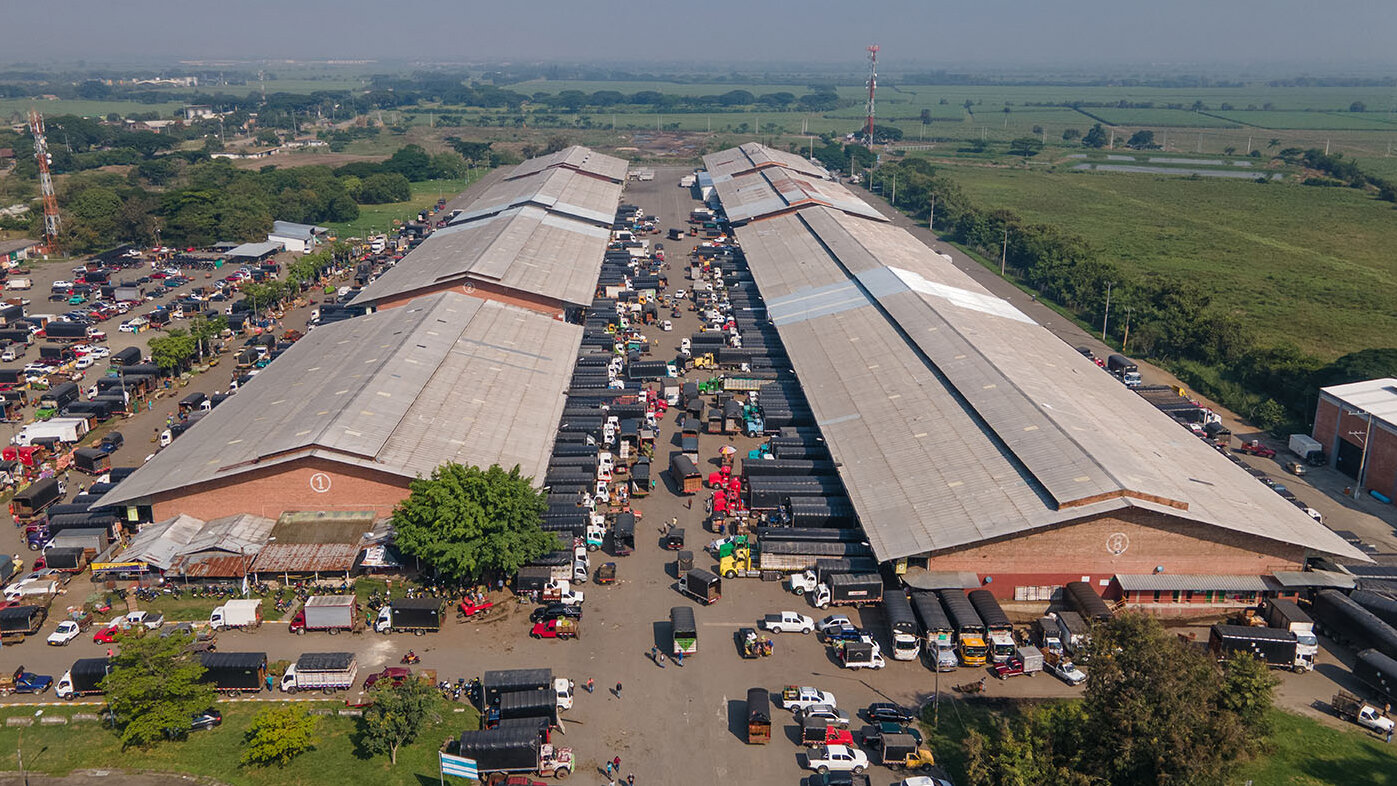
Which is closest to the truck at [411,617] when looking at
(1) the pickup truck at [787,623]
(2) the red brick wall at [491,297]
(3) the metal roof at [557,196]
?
(1) the pickup truck at [787,623]

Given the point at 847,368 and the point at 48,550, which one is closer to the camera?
the point at 48,550

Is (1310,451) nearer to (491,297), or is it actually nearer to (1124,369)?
(1124,369)

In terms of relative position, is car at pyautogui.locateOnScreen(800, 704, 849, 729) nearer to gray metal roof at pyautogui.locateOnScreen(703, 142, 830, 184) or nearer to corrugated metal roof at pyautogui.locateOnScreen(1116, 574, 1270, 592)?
corrugated metal roof at pyautogui.locateOnScreen(1116, 574, 1270, 592)

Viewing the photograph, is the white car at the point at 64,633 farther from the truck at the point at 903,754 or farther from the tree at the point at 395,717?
the truck at the point at 903,754

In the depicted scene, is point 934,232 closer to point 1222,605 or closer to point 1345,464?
point 1345,464

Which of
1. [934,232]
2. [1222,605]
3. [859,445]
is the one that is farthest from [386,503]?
[934,232]
